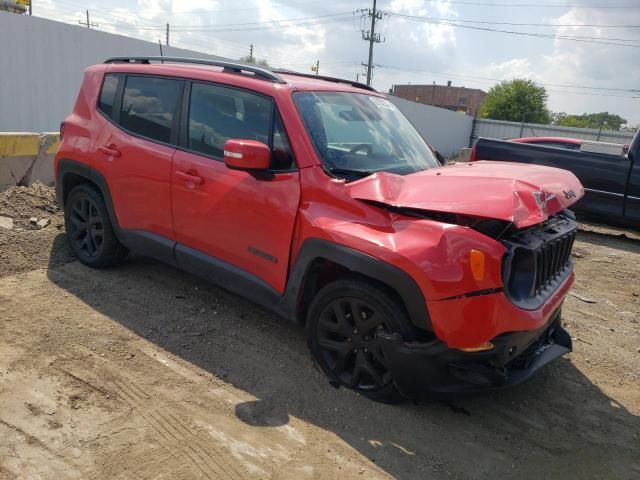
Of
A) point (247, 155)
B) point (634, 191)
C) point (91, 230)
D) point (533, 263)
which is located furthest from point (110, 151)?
point (634, 191)

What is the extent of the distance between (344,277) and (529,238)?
3.64 feet

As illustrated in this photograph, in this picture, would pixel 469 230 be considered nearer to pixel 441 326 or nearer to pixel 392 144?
pixel 441 326

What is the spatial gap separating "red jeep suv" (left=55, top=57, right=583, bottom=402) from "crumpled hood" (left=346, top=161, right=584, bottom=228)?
0.04 ft

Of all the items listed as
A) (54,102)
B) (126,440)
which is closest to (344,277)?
(126,440)

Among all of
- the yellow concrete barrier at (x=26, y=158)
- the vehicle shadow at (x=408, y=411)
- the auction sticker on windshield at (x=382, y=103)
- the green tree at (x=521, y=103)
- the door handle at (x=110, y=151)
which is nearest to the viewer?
the vehicle shadow at (x=408, y=411)

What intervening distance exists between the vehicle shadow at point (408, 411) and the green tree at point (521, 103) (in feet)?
197

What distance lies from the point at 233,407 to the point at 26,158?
491 cm

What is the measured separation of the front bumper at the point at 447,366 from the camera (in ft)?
9.32

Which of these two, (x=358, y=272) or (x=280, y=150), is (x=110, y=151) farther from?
(x=358, y=272)

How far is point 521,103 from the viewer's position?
5938 centimetres

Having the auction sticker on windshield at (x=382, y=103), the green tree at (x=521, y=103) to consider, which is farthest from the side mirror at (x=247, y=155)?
the green tree at (x=521, y=103)

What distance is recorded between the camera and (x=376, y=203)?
3.08 metres

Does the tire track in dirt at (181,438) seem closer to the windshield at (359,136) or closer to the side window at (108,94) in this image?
the windshield at (359,136)

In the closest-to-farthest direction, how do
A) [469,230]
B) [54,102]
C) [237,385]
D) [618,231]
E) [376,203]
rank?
[469,230] < [376,203] < [237,385] < [618,231] < [54,102]
